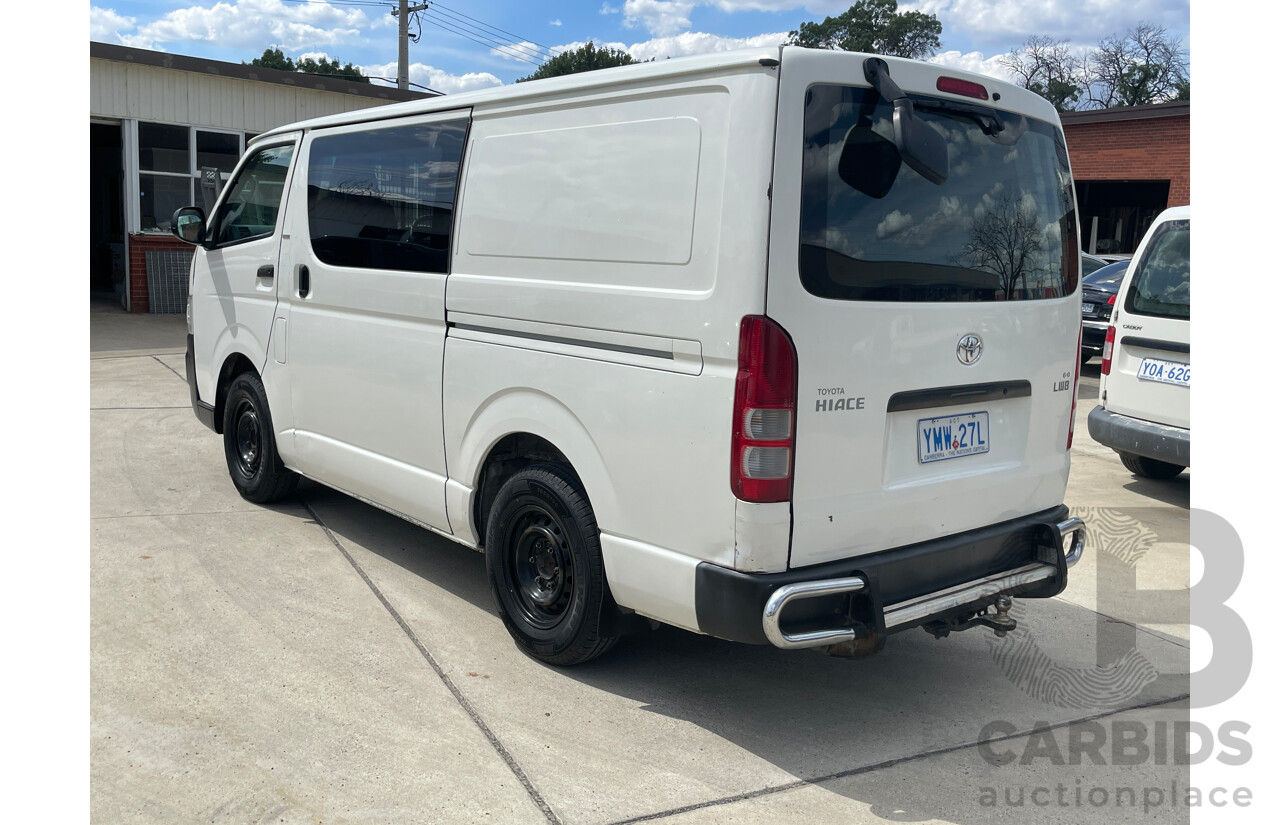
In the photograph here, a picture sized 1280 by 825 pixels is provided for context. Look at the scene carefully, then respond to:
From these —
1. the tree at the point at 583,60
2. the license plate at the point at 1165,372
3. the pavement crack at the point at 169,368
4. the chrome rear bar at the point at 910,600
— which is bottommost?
the chrome rear bar at the point at 910,600

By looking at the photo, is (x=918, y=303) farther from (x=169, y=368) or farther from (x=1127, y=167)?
(x=1127, y=167)

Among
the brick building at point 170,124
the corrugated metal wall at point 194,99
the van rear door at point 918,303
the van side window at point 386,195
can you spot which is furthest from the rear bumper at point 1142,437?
the corrugated metal wall at point 194,99

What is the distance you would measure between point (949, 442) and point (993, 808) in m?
1.23

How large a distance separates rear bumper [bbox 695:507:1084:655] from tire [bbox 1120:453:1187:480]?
4.22m

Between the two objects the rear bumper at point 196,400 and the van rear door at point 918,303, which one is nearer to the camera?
the van rear door at point 918,303

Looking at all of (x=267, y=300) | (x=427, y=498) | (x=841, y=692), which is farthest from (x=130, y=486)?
(x=841, y=692)

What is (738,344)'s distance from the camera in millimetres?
3184

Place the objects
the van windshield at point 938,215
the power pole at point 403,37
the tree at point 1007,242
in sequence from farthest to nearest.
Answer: the power pole at point 403,37 → the tree at point 1007,242 → the van windshield at point 938,215

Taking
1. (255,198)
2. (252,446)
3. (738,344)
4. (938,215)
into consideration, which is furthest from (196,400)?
(938,215)

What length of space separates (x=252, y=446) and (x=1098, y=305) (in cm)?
1047

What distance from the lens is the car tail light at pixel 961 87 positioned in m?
3.57

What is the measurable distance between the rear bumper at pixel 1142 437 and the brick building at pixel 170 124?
13.0 m

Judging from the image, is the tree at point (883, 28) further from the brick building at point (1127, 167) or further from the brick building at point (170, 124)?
the brick building at point (170, 124)

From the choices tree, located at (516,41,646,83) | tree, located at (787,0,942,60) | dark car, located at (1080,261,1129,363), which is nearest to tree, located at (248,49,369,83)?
tree, located at (516,41,646,83)
